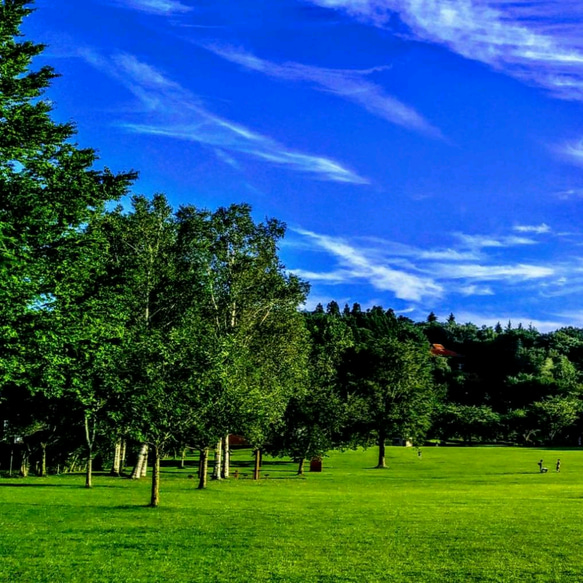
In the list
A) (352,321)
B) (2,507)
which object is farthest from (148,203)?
(352,321)

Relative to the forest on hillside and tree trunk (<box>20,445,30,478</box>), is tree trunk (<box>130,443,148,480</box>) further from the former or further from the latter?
tree trunk (<box>20,445,30,478</box>)

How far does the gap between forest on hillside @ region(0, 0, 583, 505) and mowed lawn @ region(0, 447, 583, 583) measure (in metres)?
4.76

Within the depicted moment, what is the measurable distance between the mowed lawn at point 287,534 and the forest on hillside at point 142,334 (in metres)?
4.76

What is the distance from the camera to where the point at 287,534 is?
2386cm

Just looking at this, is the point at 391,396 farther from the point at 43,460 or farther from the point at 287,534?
the point at 287,534

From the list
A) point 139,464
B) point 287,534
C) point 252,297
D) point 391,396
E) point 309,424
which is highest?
point 252,297

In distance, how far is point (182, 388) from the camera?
1326 inches

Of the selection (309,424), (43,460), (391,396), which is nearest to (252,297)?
(309,424)

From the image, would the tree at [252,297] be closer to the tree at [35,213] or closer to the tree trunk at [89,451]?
the tree trunk at [89,451]

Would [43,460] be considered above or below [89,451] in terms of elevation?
below

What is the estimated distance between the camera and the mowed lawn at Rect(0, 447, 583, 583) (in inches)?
701

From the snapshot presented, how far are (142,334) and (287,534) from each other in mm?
22182

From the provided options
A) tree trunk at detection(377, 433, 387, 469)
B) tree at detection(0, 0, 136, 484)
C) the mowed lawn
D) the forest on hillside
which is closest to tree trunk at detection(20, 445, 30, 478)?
the forest on hillside

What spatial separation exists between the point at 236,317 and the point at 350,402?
79.6ft
